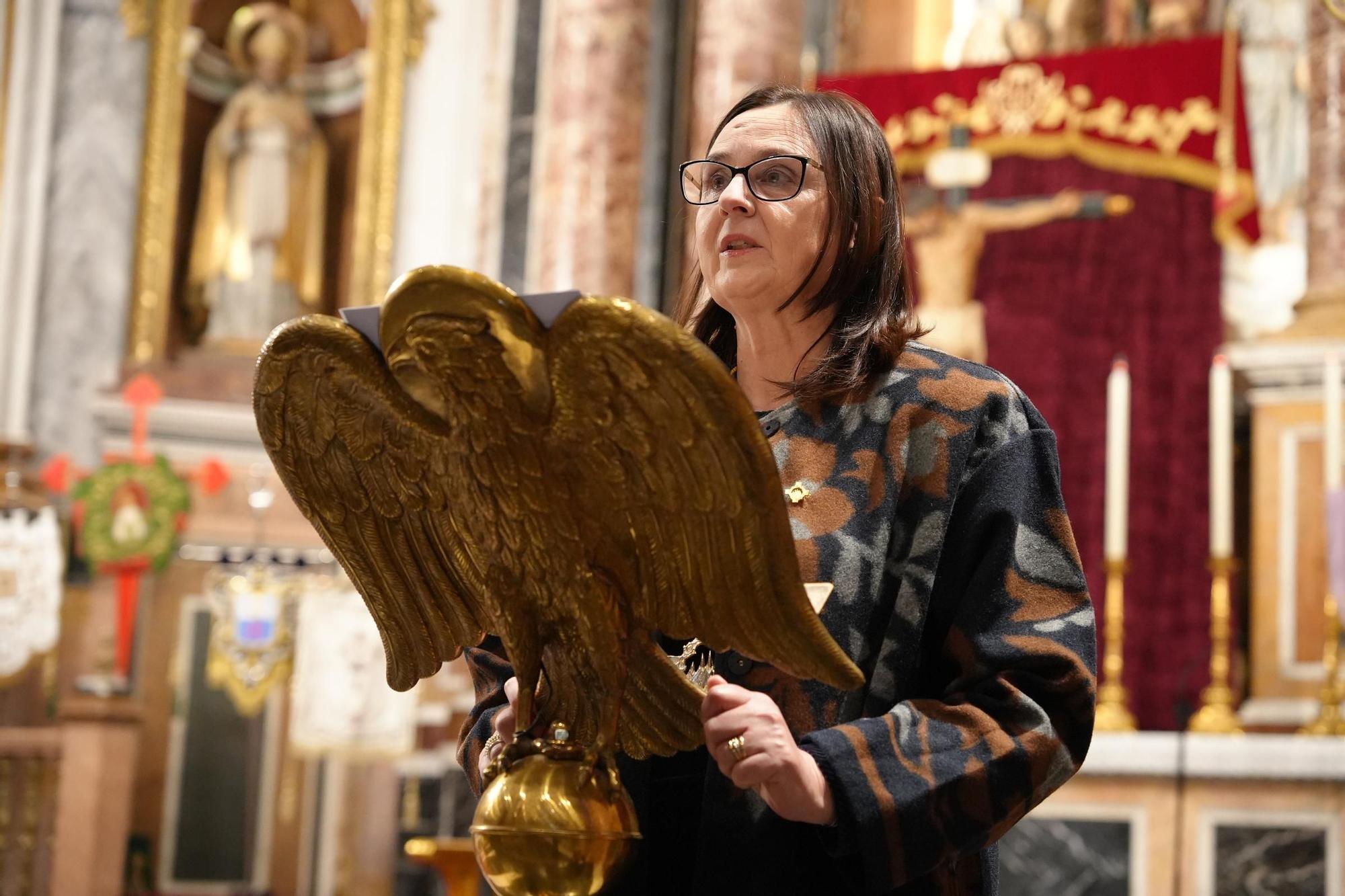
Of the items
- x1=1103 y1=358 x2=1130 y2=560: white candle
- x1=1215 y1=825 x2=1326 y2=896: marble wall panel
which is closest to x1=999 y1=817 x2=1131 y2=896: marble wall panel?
x1=1215 y1=825 x2=1326 y2=896: marble wall panel

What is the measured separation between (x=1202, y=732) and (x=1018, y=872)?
62 centimetres

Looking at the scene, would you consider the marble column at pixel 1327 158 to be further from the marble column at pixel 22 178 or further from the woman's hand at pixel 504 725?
the marble column at pixel 22 178

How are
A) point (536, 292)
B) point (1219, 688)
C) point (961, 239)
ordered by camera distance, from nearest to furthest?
1. point (536, 292)
2. point (1219, 688)
3. point (961, 239)

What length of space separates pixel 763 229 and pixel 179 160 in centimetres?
631

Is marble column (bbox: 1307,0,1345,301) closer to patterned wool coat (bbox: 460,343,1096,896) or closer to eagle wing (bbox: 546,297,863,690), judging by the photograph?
patterned wool coat (bbox: 460,343,1096,896)

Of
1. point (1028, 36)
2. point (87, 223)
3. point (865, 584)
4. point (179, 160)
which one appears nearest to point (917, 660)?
point (865, 584)

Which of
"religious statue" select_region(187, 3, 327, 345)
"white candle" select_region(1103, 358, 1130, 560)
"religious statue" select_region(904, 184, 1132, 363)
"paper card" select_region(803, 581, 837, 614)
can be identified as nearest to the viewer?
"paper card" select_region(803, 581, 837, 614)

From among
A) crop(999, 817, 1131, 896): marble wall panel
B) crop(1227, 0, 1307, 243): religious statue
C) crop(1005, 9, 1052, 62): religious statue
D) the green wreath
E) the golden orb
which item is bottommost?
crop(999, 817, 1131, 896): marble wall panel

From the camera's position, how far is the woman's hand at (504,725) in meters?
1.63

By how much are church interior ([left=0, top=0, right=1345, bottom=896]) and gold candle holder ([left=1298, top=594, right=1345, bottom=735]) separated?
0.06ft

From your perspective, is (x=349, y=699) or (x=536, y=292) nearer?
(x=536, y=292)

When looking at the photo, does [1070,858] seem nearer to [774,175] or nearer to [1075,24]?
[774,175]

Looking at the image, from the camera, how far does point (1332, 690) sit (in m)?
4.50

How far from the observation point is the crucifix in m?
5.86
